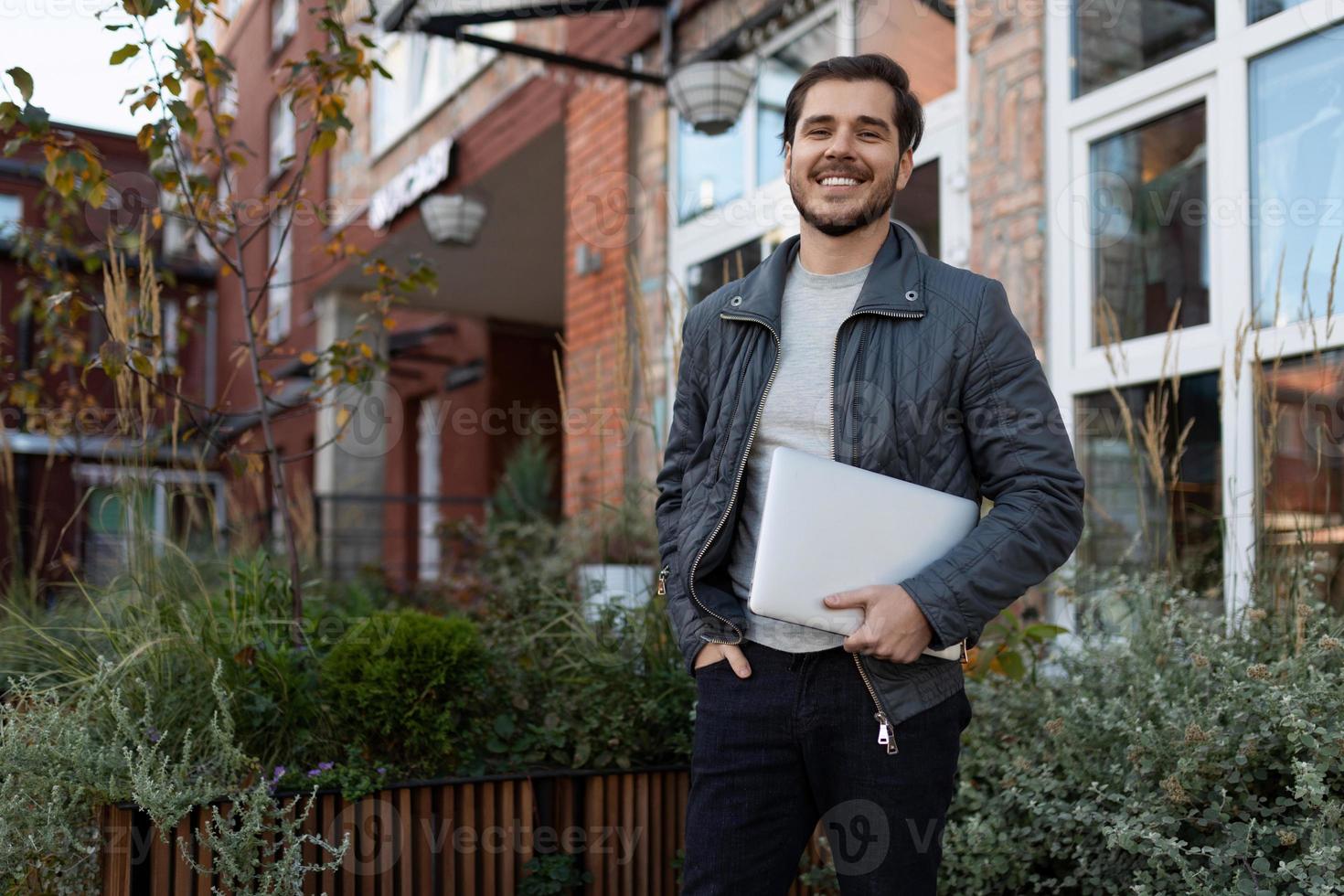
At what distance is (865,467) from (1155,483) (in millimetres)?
2027

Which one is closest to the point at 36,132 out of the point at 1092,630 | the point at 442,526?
the point at 1092,630

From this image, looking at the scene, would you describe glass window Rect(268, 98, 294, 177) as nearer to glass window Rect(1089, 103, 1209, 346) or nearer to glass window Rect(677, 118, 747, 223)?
glass window Rect(677, 118, 747, 223)

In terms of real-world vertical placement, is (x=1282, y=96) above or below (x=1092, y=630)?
above

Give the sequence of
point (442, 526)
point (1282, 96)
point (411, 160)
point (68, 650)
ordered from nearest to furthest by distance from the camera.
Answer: point (68, 650)
point (1282, 96)
point (442, 526)
point (411, 160)

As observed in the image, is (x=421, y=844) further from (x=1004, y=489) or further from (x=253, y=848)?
(x=1004, y=489)

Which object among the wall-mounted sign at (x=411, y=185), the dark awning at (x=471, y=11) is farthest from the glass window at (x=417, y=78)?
the dark awning at (x=471, y=11)

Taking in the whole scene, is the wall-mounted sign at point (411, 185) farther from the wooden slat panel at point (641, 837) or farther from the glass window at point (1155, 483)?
the wooden slat panel at point (641, 837)

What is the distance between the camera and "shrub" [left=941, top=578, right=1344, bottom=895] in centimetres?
205

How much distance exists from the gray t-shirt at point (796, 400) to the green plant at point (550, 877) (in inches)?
43.5

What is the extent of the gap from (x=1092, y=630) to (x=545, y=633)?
145 cm

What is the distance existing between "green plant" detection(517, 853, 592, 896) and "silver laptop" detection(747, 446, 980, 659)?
1257 millimetres

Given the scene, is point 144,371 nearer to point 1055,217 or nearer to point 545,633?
point 545,633

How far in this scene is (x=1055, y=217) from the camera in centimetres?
392

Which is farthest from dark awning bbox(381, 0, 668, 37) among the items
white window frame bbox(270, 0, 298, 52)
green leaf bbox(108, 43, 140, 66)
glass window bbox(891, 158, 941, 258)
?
white window frame bbox(270, 0, 298, 52)
